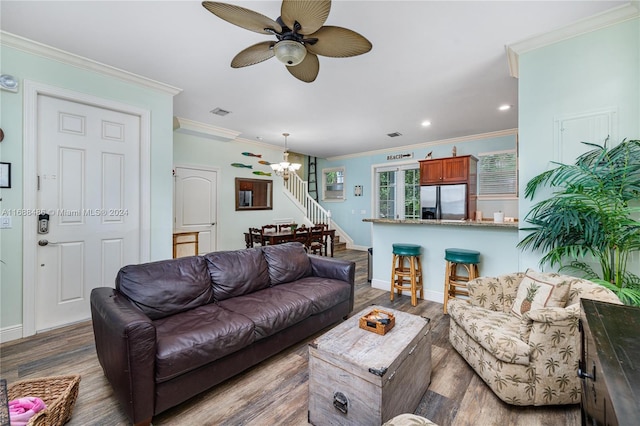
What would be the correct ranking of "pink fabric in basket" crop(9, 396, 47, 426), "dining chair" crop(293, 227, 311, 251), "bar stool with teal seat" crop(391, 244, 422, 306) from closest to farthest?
"pink fabric in basket" crop(9, 396, 47, 426) → "bar stool with teal seat" crop(391, 244, 422, 306) → "dining chair" crop(293, 227, 311, 251)

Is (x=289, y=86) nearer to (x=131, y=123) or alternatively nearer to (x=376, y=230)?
(x=131, y=123)

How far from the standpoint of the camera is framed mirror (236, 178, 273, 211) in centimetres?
627

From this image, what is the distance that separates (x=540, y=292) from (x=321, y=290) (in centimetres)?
173

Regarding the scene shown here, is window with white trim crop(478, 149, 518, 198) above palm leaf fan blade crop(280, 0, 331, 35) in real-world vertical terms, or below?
below

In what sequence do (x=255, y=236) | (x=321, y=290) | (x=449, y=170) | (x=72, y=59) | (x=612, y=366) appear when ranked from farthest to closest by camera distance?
(x=255, y=236), (x=449, y=170), (x=72, y=59), (x=321, y=290), (x=612, y=366)

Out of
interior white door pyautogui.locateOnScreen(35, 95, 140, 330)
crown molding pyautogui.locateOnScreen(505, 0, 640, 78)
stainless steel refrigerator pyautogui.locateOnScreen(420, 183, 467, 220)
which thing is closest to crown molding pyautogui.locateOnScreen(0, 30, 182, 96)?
interior white door pyautogui.locateOnScreen(35, 95, 140, 330)

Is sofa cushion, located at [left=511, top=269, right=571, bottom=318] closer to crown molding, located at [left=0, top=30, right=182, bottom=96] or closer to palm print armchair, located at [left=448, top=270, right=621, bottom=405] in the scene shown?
palm print armchair, located at [left=448, top=270, right=621, bottom=405]

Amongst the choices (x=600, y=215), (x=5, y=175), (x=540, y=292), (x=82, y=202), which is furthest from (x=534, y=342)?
(x=5, y=175)

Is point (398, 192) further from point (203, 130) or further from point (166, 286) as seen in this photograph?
point (166, 286)

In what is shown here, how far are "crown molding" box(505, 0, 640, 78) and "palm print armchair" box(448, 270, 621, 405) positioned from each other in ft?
6.75

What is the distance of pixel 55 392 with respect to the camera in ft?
5.19

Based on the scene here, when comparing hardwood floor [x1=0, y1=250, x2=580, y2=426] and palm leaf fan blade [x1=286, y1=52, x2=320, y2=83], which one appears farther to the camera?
palm leaf fan blade [x1=286, y1=52, x2=320, y2=83]

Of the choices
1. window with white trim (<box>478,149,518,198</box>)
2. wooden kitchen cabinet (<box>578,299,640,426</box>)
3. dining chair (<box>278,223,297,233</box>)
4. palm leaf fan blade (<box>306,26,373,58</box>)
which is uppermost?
palm leaf fan blade (<box>306,26,373,58</box>)

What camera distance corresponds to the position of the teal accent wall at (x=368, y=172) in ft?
18.1
